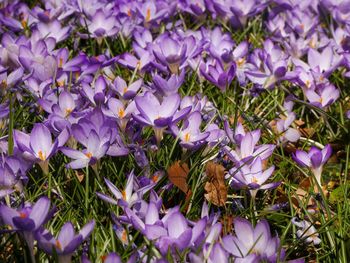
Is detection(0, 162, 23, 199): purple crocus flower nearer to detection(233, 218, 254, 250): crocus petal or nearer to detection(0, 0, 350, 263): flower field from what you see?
detection(0, 0, 350, 263): flower field

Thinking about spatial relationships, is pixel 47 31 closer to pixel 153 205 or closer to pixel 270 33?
pixel 270 33

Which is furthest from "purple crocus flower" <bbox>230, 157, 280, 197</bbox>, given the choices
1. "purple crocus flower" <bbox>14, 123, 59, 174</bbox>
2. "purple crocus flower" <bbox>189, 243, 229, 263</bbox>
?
"purple crocus flower" <bbox>14, 123, 59, 174</bbox>

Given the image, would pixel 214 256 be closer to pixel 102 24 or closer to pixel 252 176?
pixel 252 176

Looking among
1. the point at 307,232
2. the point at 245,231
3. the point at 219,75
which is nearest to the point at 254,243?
the point at 245,231

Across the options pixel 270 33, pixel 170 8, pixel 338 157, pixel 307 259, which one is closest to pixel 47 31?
pixel 170 8

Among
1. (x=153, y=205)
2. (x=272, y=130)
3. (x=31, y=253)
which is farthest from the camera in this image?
(x=272, y=130)

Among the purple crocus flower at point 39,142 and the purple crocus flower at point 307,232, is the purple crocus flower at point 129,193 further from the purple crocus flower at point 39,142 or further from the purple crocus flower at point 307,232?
the purple crocus flower at point 307,232

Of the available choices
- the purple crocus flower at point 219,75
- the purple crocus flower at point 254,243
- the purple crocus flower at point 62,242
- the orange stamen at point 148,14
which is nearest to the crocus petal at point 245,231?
the purple crocus flower at point 254,243
